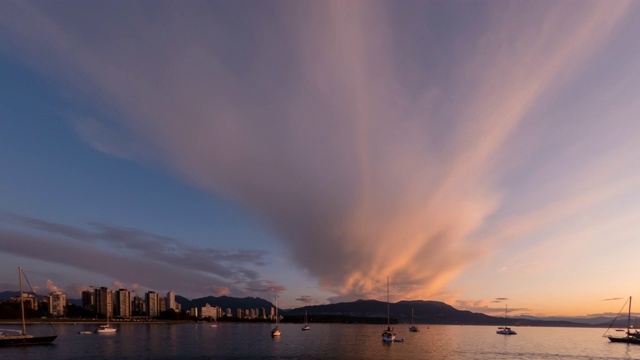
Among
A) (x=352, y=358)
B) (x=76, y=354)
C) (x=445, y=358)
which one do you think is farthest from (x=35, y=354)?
(x=445, y=358)

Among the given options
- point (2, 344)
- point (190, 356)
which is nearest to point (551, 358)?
point (190, 356)

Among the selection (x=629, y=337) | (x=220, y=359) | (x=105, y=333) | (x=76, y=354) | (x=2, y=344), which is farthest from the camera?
(x=105, y=333)

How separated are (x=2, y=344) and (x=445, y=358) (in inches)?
4714

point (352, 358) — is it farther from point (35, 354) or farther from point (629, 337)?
point (629, 337)

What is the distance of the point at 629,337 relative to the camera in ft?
536

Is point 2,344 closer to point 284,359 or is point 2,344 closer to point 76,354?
point 76,354

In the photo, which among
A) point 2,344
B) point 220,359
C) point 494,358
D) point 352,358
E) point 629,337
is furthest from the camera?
point 629,337

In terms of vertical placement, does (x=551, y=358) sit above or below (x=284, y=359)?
below

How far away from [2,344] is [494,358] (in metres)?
133

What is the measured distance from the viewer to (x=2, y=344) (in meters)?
109

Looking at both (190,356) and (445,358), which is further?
(445,358)

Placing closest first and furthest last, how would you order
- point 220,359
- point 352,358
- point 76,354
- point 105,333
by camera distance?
point 220,359 → point 352,358 → point 76,354 → point 105,333

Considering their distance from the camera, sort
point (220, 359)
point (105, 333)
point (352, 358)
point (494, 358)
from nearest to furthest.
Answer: point (220, 359) → point (352, 358) → point (494, 358) → point (105, 333)

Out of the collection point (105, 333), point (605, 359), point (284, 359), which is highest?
point (284, 359)
